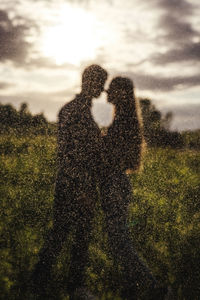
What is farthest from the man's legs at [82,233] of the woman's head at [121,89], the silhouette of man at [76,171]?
the woman's head at [121,89]

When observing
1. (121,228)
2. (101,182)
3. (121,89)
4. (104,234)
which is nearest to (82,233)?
(121,228)

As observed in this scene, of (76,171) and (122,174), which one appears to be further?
(122,174)

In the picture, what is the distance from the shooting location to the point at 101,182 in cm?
272

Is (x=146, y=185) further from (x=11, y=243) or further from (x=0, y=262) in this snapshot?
(x=0, y=262)

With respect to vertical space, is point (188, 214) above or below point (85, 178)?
below

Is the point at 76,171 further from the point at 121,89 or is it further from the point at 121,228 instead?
the point at 121,89

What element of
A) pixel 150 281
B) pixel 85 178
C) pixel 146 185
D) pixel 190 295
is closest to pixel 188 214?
pixel 146 185

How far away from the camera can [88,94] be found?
259 centimetres

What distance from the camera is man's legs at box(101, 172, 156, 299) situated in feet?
8.69

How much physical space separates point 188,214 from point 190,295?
106 inches

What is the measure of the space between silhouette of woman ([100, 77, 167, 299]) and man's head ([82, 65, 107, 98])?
6.5 inches

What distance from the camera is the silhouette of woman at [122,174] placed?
2.65m

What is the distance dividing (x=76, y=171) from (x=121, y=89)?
851mm

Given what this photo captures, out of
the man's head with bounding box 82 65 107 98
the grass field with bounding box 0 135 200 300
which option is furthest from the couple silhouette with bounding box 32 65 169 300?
the grass field with bounding box 0 135 200 300
